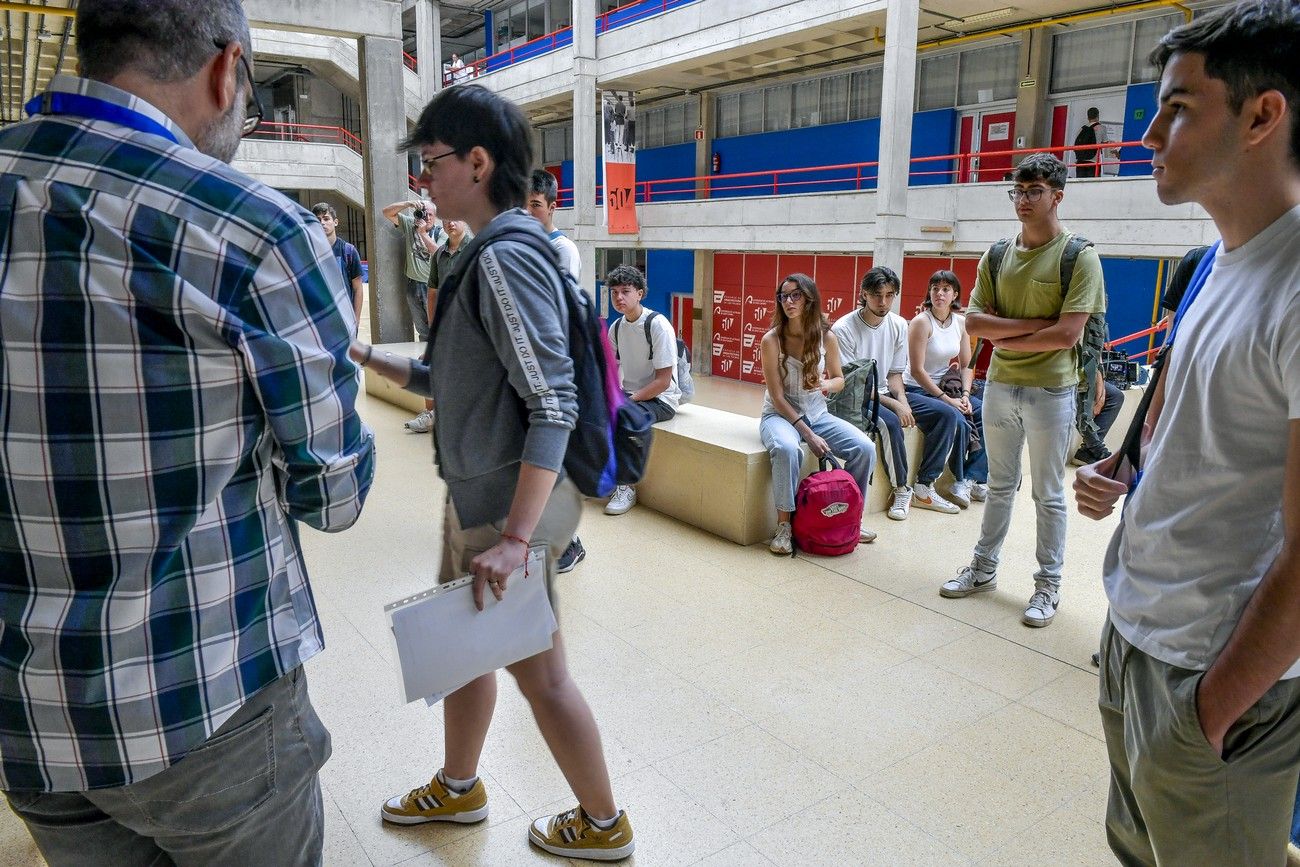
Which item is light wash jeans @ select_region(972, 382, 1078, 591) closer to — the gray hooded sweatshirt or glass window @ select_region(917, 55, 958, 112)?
the gray hooded sweatshirt

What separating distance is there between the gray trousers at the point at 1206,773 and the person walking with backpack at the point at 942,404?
13.9ft

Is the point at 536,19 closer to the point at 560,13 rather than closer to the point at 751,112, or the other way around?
the point at 560,13

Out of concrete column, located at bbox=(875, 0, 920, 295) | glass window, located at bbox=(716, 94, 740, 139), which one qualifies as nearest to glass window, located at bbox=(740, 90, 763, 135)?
glass window, located at bbox=(716, 94, 740, 139)

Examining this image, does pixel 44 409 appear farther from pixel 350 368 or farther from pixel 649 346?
pixel 649 346

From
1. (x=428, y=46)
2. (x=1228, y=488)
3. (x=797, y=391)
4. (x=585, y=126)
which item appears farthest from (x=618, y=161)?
(x=1228, y=488)

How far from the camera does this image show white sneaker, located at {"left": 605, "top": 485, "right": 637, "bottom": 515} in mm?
5215

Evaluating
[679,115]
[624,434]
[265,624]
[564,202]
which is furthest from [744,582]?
[564,202]

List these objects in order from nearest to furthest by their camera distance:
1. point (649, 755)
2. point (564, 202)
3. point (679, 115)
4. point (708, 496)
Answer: point (649, 755) → point (708, 496) → point (679, 115) → point (564, 202)

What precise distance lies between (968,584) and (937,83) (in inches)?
549

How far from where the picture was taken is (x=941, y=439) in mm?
5551

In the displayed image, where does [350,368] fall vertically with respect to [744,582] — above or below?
above

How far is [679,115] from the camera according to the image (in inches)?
818

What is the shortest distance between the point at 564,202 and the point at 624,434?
23.1 metres

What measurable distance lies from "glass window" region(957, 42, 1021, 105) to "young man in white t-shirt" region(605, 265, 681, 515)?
1182 centimetres
